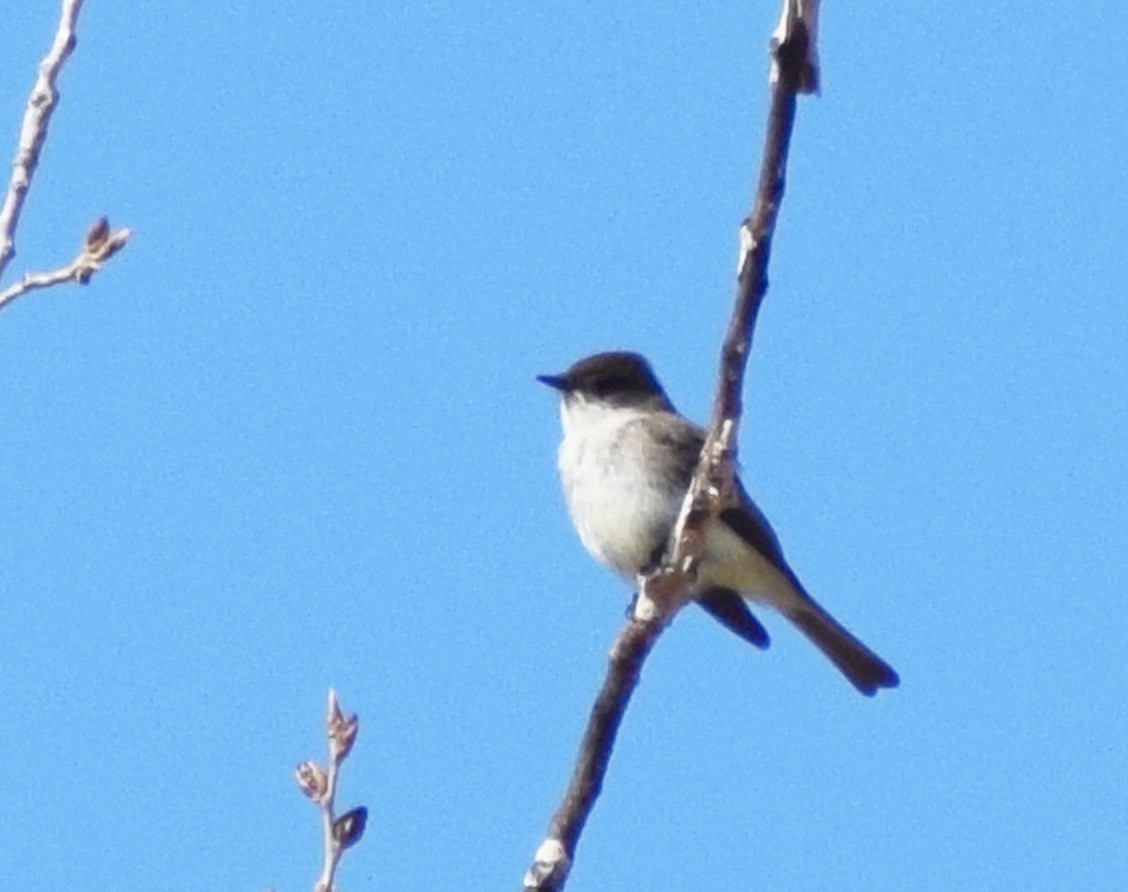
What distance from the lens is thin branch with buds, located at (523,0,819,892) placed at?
3.20 meters

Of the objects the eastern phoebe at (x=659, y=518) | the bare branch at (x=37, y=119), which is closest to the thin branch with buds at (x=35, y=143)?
the bare branch at (x=37, y=119)

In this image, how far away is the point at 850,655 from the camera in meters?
9.70

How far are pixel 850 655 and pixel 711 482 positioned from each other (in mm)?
5781

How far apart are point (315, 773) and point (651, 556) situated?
198 inches

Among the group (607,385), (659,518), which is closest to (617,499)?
(659,518)

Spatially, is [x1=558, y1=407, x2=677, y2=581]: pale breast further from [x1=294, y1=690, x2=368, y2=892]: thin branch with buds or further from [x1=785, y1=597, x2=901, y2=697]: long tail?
[x1=294, y1=690, x2=368, y2=892]: thin branch with buds

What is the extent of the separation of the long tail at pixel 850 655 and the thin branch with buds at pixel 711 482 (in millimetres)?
5452

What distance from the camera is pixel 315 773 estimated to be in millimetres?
3930

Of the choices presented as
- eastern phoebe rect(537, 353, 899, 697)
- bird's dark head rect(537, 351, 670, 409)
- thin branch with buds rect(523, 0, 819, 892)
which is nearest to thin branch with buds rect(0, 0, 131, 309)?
thin branch with buds rect(523, 0, 819, 892)

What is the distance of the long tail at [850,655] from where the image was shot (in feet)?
31.7

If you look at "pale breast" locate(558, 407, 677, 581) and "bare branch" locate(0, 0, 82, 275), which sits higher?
"pale breast" locate(558, 407, 677, 581)

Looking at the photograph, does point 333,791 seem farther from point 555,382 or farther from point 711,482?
point 555,382

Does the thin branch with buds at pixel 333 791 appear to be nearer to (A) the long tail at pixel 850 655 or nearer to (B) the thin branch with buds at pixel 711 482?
(B) the thin branch with buds at pixel 711 482

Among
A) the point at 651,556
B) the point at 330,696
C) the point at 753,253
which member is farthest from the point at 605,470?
the point at 753,253
